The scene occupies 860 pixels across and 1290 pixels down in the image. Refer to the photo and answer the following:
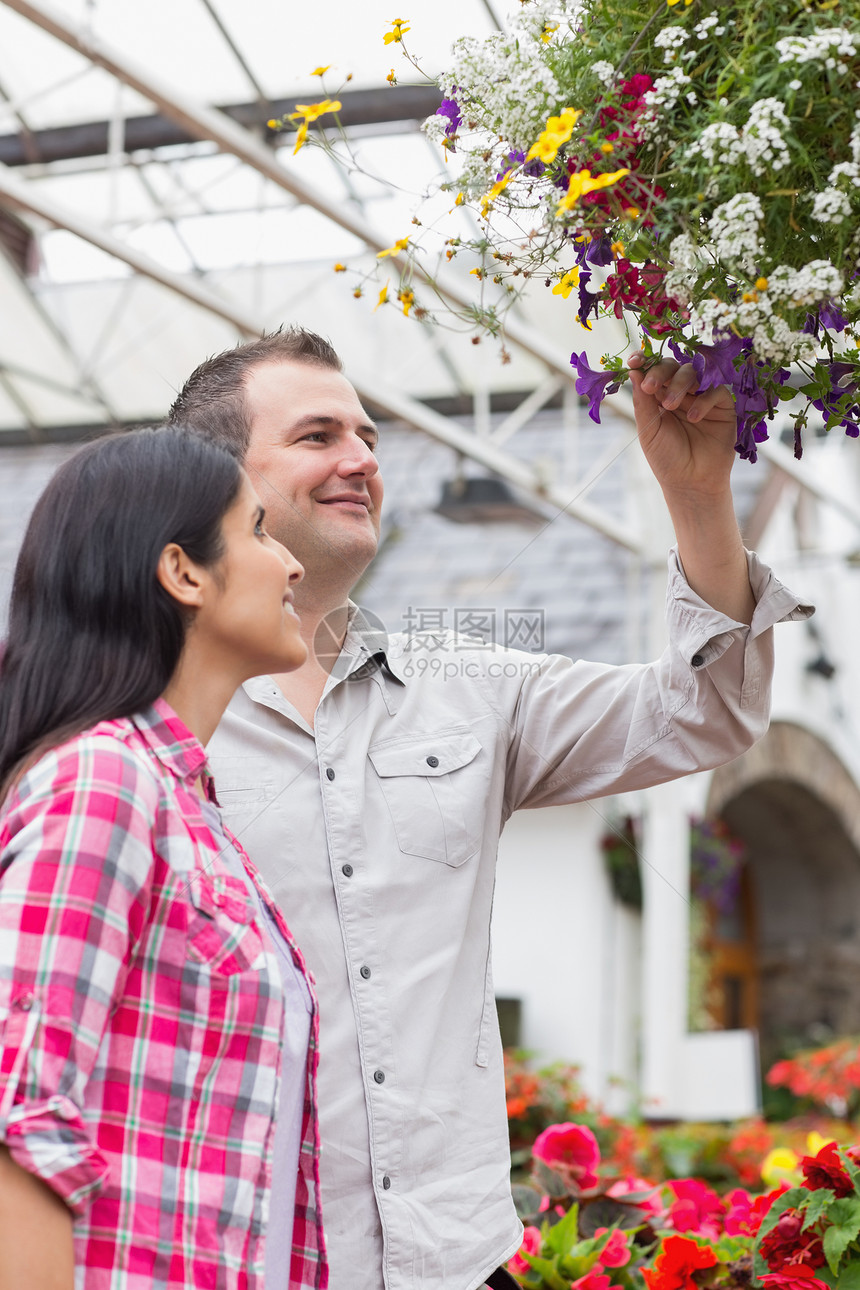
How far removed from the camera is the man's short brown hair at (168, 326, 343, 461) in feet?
5.35

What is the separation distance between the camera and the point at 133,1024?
3.21ft

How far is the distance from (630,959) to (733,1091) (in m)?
1.43

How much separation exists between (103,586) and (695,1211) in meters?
1.48

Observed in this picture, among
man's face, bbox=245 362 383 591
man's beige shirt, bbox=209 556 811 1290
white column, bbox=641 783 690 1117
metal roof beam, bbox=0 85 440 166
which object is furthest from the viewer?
white column, bbox=641 783 690 1117

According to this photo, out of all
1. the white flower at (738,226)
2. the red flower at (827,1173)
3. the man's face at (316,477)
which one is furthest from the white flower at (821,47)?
the red flower at (827,1173)

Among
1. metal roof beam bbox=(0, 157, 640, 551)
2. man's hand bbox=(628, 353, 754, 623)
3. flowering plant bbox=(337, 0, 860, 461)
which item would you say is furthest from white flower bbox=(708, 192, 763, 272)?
metal roof beam bbox=(0, 157, 640, 551)

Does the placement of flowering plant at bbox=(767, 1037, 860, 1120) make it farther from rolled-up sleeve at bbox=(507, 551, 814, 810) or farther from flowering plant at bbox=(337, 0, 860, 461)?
flowering plant at bbox=(337, 0, 860, 461)

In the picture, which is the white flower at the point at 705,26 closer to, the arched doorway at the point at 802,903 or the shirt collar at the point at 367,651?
the shirt collar at the point at 367,651

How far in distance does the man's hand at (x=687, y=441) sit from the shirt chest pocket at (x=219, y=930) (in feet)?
2.06

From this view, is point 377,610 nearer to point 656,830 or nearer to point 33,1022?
point 33,1022

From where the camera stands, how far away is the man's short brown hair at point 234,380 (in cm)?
163

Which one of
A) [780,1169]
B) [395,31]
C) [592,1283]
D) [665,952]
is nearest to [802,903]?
[665,952]

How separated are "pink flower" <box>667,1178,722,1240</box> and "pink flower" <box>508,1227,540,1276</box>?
24 cm

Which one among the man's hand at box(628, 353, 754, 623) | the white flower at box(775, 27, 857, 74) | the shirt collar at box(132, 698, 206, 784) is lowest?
the shirt collar at box(132, 698, 206, 784)
